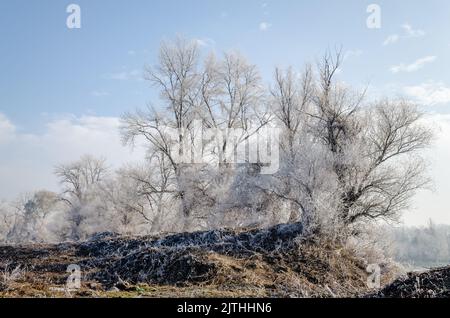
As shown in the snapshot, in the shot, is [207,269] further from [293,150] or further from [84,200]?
[84,200]

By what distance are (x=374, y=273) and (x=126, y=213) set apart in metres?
24.5

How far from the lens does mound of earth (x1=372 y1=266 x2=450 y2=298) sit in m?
6.59

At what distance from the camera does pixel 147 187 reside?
102 ft

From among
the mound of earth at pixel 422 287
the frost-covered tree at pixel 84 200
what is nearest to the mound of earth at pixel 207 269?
the mound of earth at pixel 422 287

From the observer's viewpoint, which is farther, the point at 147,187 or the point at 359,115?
the point at 147,187

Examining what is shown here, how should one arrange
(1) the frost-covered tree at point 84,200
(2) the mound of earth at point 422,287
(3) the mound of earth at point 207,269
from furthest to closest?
(1) the frost-covered tree at point 84,200 < (3) the mound of earth at point 207,269 < (2) the mound of earth at point 422,287

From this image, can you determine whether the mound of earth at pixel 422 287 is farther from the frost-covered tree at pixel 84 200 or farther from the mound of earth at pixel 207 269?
the frost-covered tree at pixel 84 200

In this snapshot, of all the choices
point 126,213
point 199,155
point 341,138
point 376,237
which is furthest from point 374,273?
point 126,213

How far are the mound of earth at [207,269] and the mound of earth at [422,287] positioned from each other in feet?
3.30

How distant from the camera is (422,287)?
7047 millimetres

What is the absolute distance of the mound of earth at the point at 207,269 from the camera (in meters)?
8.62

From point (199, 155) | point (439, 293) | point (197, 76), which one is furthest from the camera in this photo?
point (197, 76)
